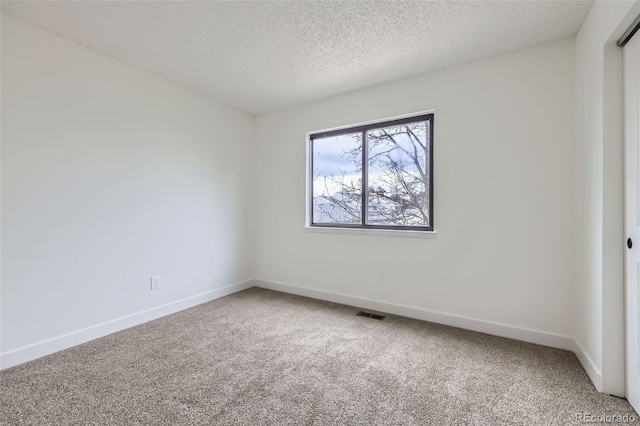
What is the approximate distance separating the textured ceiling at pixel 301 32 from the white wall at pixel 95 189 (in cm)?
28

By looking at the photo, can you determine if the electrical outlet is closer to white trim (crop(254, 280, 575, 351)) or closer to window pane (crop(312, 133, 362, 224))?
white trim (crop(254, 280, 575, 351))

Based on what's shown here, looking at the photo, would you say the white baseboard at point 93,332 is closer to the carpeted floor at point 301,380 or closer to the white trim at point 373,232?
the carpeted floor at point 301,380

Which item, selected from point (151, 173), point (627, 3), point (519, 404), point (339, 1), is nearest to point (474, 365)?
point (519, 404)

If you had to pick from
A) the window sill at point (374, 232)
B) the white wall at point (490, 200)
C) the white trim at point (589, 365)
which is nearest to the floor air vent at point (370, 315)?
the white wall at point (490, 200)

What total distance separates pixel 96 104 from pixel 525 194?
370cm

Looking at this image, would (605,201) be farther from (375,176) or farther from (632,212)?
(375,176)

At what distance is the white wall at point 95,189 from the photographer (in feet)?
6.87

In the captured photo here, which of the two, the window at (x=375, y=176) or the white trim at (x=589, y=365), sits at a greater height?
the window at (x=375, y=176)

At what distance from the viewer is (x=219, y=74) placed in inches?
115

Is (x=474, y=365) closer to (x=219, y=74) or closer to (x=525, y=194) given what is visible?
(x=525, y=194)

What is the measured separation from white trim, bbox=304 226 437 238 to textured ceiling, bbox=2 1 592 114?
62.1 inches

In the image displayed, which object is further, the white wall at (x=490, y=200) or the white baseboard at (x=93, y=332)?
the white wall at (x=490, y=200)

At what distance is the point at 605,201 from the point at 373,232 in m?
1.86

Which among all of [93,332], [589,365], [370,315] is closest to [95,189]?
[93,332]
